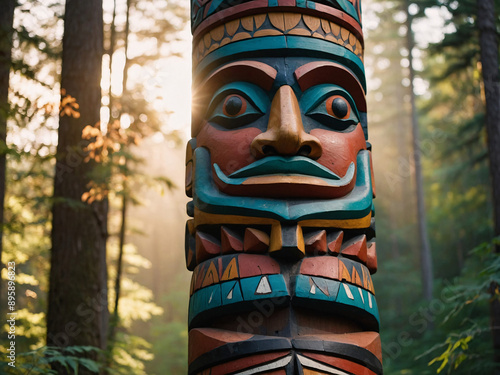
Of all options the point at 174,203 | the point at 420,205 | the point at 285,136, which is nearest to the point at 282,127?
the point at 285,136

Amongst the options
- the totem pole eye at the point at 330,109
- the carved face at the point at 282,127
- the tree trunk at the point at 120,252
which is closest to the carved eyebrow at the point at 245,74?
the carved face at the point at 282,127

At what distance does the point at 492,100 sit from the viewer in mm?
8742

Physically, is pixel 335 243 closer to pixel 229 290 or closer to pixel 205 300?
pixel 229 290

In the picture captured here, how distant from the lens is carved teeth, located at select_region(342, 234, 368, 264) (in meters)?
4.33

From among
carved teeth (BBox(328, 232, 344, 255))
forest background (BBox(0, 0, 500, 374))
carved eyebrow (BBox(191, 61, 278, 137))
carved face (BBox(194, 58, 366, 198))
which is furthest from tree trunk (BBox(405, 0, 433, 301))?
carved teeth (BBox(328, 232, 344, 255))

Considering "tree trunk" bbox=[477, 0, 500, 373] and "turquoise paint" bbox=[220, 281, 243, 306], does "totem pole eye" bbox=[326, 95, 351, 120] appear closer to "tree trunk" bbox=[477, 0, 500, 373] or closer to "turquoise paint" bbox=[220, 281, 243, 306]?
"turquoise paint" bbox=[220, 281, 243, 306]

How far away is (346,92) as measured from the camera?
16.1ft

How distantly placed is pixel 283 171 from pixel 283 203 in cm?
28

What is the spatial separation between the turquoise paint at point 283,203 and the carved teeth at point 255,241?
15 cm

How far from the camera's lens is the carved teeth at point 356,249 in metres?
4.33

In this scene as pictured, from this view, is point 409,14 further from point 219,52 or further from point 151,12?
point 219,52

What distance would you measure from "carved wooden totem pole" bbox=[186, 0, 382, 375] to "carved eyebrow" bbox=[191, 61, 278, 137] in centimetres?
1

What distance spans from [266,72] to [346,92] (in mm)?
844

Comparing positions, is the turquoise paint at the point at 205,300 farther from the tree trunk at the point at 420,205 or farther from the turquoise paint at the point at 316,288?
the tree trunk at the point at 420,205
